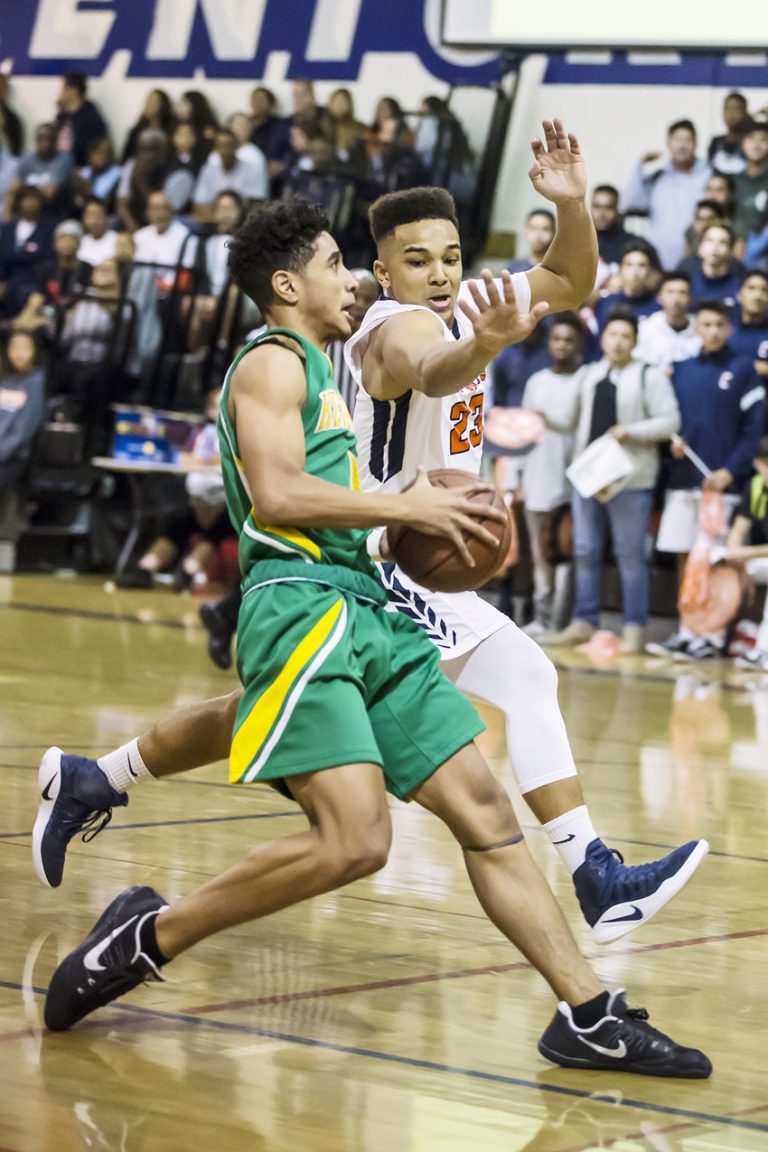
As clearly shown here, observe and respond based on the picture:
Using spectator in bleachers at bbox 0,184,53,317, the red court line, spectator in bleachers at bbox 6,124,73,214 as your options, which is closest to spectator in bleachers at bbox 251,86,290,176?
spectator in bleachers at bbox 6,124,73,214

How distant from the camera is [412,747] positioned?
353 cm

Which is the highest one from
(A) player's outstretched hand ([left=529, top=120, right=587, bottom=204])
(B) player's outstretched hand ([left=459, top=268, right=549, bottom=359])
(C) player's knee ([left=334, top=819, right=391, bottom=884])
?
(A) player's outstretched hand ([left=529, top=120, right=587, bottom=204])

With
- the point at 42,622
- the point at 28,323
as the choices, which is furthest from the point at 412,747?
the point at 28,323

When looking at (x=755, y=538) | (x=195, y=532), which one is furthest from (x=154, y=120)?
(x=755, y=538)

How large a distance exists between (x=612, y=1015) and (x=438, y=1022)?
419 millimetres

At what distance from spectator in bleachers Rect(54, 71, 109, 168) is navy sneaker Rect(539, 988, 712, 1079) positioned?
577 inches

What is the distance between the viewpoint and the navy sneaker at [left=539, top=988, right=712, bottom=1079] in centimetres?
337

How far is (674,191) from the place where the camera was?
42.8 ft

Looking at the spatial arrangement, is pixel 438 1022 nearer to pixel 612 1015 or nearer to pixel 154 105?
pixel 612 1015

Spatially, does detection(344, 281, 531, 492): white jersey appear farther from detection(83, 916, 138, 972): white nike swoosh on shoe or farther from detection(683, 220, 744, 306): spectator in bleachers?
detection(683, 220, 744, 306): spectator in bleachers

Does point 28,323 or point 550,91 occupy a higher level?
point 550,91

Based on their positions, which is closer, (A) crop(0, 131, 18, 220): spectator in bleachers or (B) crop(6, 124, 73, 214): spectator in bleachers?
(B) crop(6, 124, 73, 214): spectator in bleachers

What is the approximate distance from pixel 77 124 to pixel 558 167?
13461mm

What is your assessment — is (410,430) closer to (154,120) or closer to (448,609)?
(448,609)
